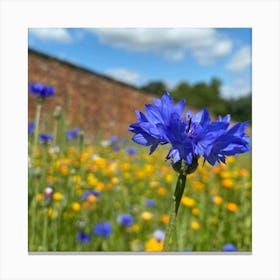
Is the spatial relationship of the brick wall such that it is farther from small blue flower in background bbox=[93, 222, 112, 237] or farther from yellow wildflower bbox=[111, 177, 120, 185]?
small blue flower in background bbox=[93, 222, 112, 237]

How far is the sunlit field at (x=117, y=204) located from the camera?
1.78m

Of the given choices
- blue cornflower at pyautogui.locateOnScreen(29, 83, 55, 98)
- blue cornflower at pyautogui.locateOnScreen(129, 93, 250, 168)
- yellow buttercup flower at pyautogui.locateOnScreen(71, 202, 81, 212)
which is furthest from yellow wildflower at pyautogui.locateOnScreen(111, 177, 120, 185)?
blue cornflower at pyautogui.locateOnScreen(129, 93, 250, 168)

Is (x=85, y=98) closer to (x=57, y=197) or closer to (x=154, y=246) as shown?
(x=57, y=197)

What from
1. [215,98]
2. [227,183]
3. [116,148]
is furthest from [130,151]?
[227,183]

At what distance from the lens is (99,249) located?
1.84 meters

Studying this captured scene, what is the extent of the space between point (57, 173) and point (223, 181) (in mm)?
736

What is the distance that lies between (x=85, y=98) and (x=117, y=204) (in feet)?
2.13

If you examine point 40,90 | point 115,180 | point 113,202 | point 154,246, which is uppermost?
point 40,90

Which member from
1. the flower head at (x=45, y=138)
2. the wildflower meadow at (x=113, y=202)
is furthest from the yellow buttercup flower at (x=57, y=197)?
the flower head at (x=45, y=138)

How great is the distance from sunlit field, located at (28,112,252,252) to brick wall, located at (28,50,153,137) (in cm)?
12

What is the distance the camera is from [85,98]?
2.56 meters

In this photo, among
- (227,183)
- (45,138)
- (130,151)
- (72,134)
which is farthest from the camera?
(130,151)
